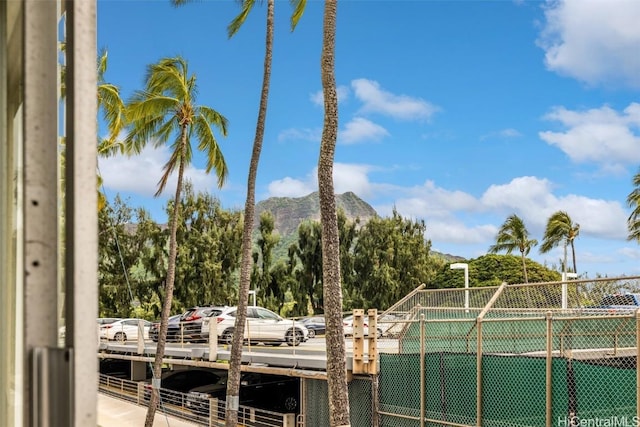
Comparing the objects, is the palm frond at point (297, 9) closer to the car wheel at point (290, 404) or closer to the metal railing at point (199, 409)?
the metal railing at point (199, 409)

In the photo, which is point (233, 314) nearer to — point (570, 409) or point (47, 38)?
point (570, 409)

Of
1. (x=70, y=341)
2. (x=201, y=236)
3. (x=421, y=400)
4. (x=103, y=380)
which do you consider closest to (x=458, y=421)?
(x=421, y=400)

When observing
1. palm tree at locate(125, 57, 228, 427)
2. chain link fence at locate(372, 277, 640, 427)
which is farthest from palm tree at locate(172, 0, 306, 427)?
palm tree at locate(125, 57, 228, 427)

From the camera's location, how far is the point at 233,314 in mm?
31172

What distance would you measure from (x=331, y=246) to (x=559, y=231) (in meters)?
65.6

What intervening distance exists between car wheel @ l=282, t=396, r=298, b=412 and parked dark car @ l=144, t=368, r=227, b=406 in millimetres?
4980

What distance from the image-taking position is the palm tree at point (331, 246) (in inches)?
506

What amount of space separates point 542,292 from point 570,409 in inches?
171

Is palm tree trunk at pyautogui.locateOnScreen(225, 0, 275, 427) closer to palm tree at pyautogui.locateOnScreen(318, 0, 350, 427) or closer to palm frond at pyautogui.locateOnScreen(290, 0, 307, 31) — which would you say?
palm frond at pyautogui.locateOnScreen(290, 0, 307, 31)

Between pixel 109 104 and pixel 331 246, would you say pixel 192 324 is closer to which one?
pixel 109 104

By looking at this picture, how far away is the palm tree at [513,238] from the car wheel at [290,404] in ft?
181

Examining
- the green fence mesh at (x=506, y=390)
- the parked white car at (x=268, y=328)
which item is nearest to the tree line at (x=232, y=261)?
the parked white car at (x=268, y=328)

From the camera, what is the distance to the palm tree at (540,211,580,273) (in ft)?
243

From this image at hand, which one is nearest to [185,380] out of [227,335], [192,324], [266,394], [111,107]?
[192,324]
